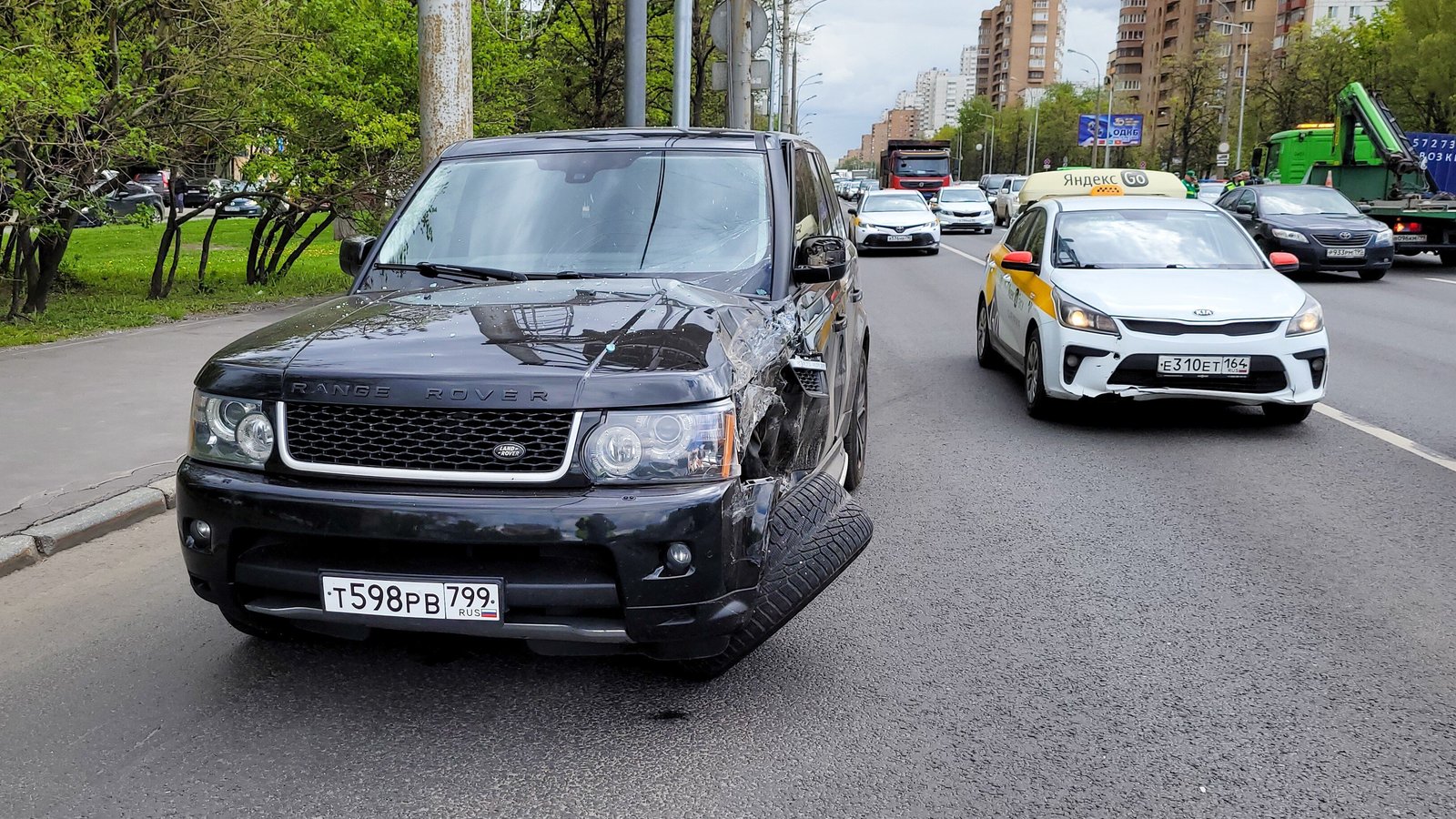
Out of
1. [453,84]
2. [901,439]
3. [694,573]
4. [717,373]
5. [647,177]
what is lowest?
[901,439]

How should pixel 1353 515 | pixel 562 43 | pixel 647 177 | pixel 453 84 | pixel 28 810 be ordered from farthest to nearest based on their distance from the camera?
pixel 562 43 < pixel 453 84 < pixel 1353 515 < pixel 647 177 < pixel 28 810

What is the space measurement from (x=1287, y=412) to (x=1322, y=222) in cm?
1390

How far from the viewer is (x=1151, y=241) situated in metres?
9.01

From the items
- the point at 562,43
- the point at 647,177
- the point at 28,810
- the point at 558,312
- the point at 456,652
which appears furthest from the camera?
the point at 562,43

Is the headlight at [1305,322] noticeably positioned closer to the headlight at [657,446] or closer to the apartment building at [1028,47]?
the headlight at [657,446]

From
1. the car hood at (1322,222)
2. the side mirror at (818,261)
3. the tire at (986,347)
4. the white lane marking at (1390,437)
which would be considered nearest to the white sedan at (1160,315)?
the white lane marking at (1390,437)

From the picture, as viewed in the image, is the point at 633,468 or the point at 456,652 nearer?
the point at 633,468

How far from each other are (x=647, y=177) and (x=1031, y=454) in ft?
11.6

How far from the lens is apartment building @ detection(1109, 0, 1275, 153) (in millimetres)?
123894

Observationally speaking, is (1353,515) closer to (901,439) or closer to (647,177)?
(901,439)

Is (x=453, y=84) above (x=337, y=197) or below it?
above

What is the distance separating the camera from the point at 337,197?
15.0 metres

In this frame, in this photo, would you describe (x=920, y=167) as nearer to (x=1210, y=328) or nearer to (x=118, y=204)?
(x=118, y=204)

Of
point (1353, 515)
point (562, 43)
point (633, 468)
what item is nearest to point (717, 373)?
point (633, 468)
